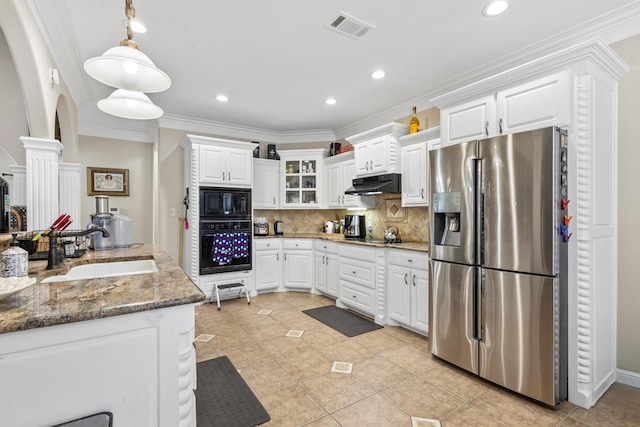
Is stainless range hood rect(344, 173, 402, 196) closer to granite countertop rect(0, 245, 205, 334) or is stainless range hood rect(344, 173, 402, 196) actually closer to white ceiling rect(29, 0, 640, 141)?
white ceiling rect(29, 0, 640, 141)

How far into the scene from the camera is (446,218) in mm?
2594

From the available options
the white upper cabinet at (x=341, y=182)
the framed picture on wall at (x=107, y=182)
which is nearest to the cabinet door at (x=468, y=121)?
the white upper cabinet at (x=341, y=182)

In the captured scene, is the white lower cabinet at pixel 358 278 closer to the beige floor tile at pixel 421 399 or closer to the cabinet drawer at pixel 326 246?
the cabinet drawer at pixel 326 246

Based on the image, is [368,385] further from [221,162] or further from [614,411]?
[221,162]

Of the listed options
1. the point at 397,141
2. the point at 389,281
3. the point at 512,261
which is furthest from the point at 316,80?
the point at 512,261

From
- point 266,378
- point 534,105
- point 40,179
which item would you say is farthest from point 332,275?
point 40,179

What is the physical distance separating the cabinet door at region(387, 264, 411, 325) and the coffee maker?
1016 millimetres

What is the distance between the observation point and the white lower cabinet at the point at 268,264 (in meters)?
4.71

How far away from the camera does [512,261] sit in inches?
83.1

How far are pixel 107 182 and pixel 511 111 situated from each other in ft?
19.0

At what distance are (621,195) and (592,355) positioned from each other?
3.89 feet

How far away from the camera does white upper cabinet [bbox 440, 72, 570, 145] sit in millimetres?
2098

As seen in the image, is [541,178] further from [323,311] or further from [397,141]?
[323,311]

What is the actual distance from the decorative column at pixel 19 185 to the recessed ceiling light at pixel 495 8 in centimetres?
357
